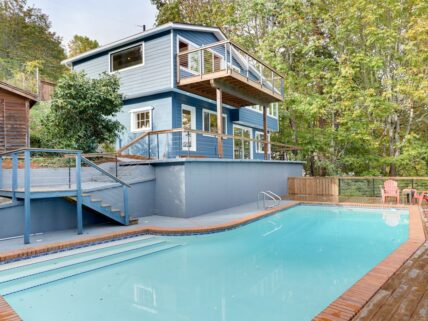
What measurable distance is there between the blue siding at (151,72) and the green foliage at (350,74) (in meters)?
9.79

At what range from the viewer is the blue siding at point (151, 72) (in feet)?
38.3

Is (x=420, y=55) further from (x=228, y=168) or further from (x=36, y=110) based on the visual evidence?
(x=36, y=110)

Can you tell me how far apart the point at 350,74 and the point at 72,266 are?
659 inches

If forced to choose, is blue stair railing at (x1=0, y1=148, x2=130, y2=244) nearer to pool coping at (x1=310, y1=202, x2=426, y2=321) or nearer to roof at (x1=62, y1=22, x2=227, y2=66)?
pool coping at (x1=310, y1=202, x2=426, y2=321)

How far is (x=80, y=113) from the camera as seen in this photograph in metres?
10.7

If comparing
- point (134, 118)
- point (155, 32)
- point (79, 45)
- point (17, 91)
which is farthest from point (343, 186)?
point (79, 45)

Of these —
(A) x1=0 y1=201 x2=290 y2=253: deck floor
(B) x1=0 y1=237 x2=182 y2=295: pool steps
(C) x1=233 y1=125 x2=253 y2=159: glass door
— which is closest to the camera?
(B) x1=0 y1=237 x2=182 y2=295: pool steps

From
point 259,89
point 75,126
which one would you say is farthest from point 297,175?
point 75,126

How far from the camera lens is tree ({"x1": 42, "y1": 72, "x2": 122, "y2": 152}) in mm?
10359

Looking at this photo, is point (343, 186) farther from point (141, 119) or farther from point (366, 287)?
point (366, 287)

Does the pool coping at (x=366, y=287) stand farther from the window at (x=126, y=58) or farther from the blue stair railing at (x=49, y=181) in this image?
the window at (x=126, y=58)

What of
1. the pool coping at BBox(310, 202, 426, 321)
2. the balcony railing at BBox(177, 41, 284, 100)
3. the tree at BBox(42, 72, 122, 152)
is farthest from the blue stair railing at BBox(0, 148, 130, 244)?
the pool coping at BBox(310, 202, 426, 321)

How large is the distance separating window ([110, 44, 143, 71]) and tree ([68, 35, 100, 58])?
74.9ft

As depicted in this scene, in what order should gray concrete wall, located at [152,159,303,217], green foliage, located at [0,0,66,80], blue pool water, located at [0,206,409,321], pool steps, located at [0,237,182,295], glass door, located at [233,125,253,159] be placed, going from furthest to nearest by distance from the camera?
green foliage, located at [0,0,66,80] < glass door, located at [233,125,253,159] < gray concrete wall, located at [152,159,303,217] < pool steps, located at [0,237,182,295] < blue pool water, located at [0,206,409,321]
